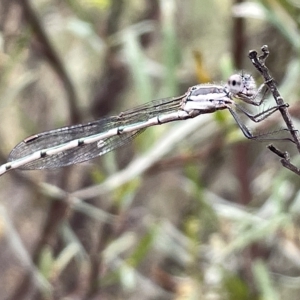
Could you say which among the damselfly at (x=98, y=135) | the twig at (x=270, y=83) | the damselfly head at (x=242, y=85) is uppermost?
the damselfly at (x=98, y=135)

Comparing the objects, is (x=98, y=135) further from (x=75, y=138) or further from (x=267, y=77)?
(x=267, y=77)

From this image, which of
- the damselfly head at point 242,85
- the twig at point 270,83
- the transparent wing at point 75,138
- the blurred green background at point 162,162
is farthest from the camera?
the blurred green background at point 162,162

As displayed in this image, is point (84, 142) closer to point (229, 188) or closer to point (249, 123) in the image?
point (249, 123)

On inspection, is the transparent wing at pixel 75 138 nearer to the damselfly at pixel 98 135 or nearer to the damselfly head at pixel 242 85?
the damselfly at pixel 98 135

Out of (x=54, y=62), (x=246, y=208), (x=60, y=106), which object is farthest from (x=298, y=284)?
(x=60, y=106)

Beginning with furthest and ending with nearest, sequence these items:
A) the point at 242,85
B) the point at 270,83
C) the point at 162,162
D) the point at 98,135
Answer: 1. the point at 162,162
2. the point at 98,135
3. the point at 242,85
4. the point at 270,83

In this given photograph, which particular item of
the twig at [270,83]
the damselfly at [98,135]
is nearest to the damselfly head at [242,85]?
the damselfly at [98,135]

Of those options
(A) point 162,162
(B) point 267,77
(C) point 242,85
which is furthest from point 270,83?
(A) point 162,162
